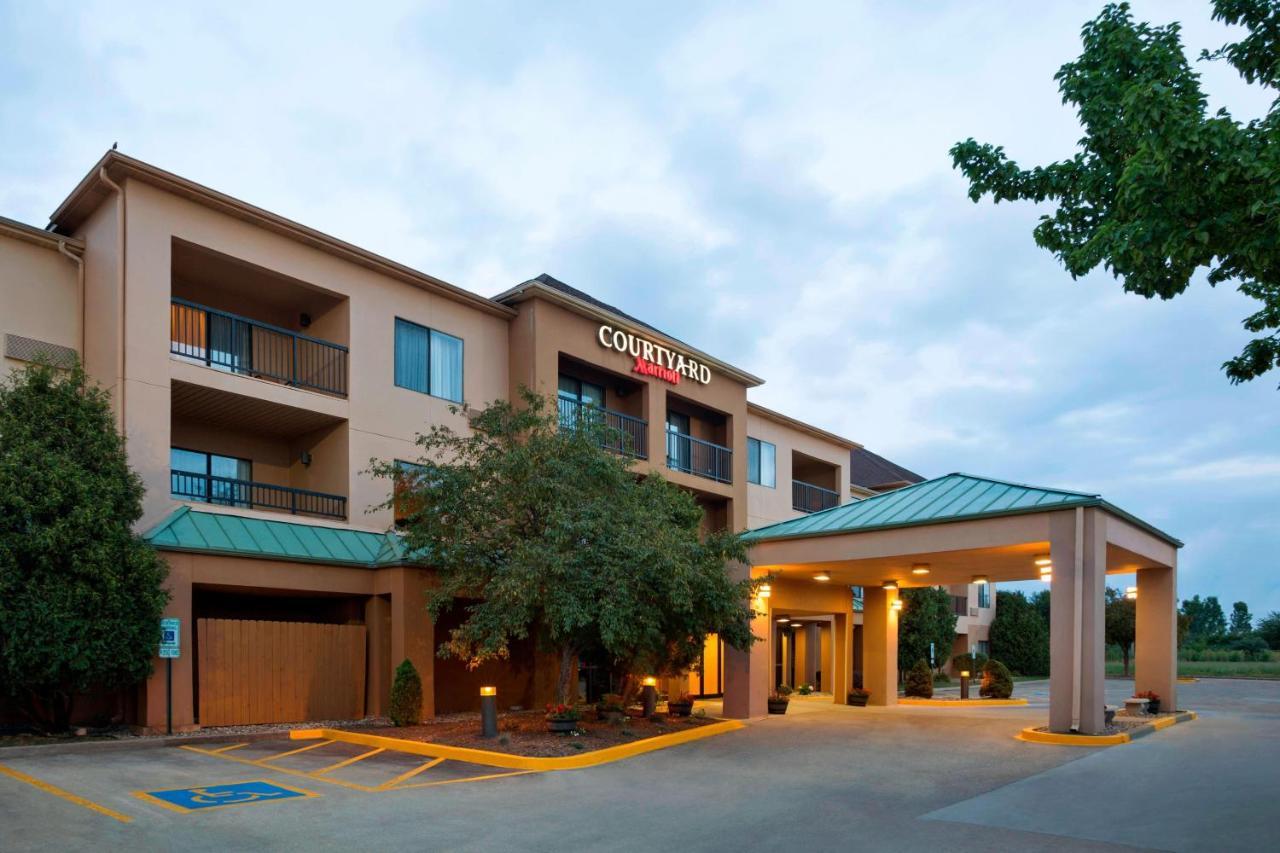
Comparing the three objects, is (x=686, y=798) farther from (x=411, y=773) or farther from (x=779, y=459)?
(x=779, y=459)

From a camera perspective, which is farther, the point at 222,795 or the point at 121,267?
the point at 121,267

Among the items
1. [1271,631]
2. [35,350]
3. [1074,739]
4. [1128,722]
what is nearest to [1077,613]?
[1074,739]

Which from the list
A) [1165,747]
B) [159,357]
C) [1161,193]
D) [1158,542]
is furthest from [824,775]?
[159,357]

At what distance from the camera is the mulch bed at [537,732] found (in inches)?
653

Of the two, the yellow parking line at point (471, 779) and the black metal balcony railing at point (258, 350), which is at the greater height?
the black metal balcony railing at point (258, 350)

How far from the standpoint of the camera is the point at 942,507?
780 inches

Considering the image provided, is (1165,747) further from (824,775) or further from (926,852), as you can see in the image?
(926,852)

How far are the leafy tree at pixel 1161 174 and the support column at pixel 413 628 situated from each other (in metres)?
14.4

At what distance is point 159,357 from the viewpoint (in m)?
19.0

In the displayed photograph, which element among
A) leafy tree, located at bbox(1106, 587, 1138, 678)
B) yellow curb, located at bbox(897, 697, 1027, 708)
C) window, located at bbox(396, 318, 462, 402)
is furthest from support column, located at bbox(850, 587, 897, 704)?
leafy tree, located at bbox(1106, 587, 1138, 678)

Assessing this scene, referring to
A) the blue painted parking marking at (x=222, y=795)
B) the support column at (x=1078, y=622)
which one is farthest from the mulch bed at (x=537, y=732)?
the support column at (x=1078, y=622)

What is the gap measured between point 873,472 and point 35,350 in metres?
38.2

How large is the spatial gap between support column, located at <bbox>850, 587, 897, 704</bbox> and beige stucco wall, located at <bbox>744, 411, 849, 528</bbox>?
5.47 metres

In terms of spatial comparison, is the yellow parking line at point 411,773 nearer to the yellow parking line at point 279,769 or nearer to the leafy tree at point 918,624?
the yellow parking line at point 279,769
